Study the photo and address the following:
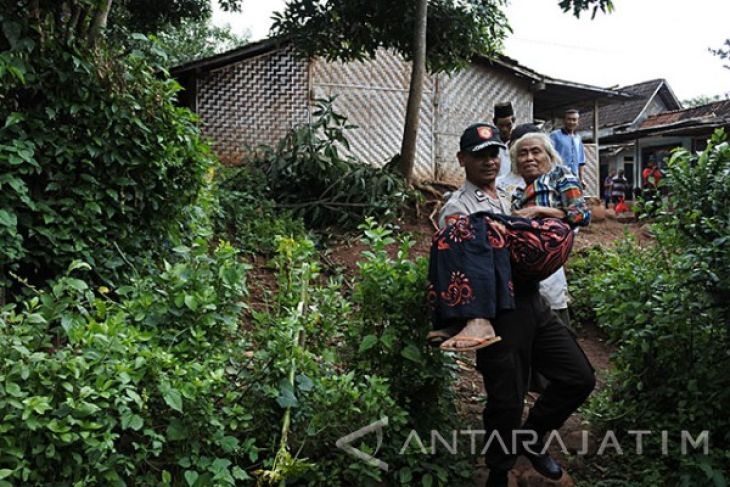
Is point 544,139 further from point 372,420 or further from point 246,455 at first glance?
point 246,455

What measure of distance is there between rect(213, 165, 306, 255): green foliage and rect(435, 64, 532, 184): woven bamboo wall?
17.4 feet

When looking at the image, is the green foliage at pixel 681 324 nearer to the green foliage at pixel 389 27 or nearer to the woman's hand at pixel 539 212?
the woman's hand at pixel 539 212

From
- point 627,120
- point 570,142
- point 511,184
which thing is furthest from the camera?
point 627,120

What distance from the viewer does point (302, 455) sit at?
317cm

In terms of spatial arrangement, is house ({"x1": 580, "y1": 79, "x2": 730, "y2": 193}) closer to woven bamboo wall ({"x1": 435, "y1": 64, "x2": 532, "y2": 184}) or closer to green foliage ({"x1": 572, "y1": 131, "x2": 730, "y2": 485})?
woven bamboo wall ({"x1": 435, "y1": 64, "x2": 532, "y2": 184})

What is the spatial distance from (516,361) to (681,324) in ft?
3.90

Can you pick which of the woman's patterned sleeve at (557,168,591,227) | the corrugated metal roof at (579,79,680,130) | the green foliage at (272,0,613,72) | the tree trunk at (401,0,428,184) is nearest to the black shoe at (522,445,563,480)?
the woman's patterned sleeve at (557,168,591,227)

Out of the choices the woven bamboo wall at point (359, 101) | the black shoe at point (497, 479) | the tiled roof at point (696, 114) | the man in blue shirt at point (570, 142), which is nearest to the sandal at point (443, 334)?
the black shoe at point (497, 479)

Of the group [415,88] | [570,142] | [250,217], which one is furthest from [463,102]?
[250,217]

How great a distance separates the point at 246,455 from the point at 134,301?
851 millimetres

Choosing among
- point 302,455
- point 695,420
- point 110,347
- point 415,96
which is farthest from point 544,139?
point 415,96

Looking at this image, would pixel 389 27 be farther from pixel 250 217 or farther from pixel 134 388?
pixel 134 388

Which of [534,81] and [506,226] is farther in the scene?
[534,81]

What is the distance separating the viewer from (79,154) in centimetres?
404
